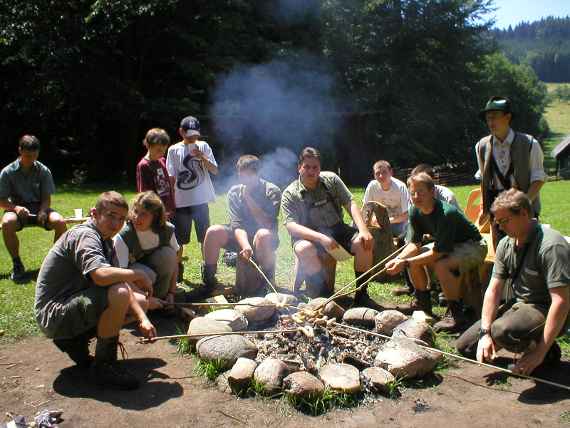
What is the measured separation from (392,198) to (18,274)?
427 cm

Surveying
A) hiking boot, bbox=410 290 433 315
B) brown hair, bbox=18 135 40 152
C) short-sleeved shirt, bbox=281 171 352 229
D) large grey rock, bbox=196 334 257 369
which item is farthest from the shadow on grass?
brown hair, bbox=18 135 40 152

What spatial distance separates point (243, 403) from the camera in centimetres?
338

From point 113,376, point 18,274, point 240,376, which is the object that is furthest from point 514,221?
point 18,274

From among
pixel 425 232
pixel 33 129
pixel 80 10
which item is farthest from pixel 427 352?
pixel 33 129

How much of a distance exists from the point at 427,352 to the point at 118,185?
1429 centimetres

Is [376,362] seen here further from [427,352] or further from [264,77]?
[264,77]

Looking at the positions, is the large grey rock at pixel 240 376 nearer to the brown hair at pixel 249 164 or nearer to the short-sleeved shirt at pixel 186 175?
the brown hair at pixel 249 164

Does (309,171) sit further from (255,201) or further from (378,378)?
(378,378)

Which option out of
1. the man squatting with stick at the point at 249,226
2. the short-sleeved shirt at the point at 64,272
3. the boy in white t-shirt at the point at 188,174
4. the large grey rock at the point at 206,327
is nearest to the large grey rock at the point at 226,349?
the large grey rock at the point at 206,327

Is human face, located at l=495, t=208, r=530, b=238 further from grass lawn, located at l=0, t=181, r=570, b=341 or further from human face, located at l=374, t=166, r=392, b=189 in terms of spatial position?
human face, located at l=374, t=166, r=392, b=189

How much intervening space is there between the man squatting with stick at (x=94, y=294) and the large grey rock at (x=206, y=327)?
22.2 inches

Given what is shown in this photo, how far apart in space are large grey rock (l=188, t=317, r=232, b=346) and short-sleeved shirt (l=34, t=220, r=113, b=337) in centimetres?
86

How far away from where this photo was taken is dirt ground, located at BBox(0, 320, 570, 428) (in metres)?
3.15

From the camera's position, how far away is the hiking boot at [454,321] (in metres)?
4.45
